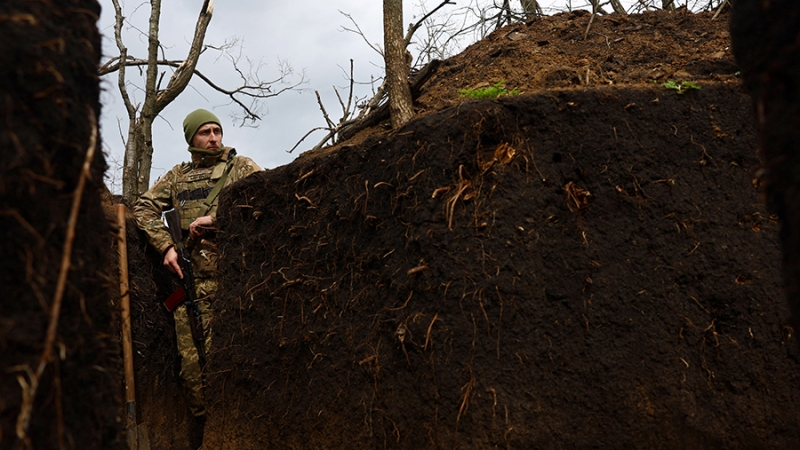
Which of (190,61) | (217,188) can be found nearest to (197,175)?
(217,188)

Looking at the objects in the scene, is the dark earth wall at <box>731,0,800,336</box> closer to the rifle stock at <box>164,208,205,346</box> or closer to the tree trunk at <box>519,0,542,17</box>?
the rifle stock at <box>164,208,205,346</box>

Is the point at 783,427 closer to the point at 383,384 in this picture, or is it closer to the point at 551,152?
the point at 551,152

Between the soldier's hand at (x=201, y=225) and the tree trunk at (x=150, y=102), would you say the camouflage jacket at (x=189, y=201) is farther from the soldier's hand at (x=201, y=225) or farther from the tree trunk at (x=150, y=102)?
the tree trunk at (x=150, y=102)

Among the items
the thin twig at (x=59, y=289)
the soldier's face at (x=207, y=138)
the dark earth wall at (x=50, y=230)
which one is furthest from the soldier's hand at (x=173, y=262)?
the thin twig at (x=59, y=289)

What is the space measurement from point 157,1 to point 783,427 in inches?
385

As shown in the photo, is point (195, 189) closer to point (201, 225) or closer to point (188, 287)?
point (201, 225)

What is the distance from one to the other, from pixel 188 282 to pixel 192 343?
1.81 feet

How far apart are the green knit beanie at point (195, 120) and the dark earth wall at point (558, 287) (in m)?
2.40

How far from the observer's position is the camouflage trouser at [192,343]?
5098 mm

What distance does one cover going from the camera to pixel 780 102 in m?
1.43

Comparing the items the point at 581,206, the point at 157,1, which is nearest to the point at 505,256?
the point at 581,206

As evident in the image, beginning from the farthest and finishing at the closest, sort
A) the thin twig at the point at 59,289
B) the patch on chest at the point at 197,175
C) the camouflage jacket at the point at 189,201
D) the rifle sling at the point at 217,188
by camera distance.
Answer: the patch on chest at the point at 197,175
the rifle sling at the point at 217,188
the camouflage jacket at the point at 189,201
the thin twig at the point at 59,289

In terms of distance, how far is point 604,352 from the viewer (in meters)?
3.12

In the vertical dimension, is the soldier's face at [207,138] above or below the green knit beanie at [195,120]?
below
